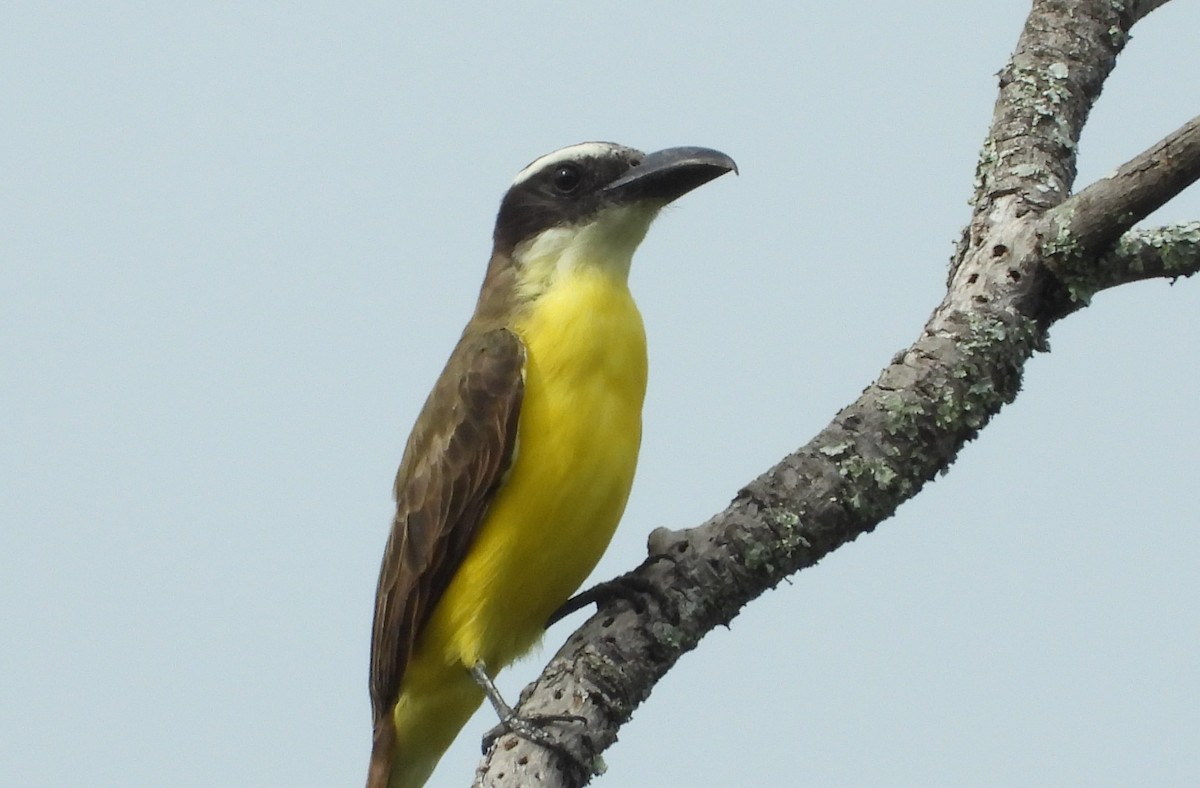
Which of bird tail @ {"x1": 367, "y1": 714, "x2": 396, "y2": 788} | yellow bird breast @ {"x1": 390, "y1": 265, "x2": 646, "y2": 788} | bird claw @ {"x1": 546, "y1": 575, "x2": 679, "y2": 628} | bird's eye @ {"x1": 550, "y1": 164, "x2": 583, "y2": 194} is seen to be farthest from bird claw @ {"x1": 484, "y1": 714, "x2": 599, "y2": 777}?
bird's eye @ {"x1": 550, "y1": 164, "x2": 583, "y2": 194}

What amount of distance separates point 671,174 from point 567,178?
1.54 feet

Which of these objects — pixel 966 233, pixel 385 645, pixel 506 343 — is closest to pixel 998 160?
pixel 966 233

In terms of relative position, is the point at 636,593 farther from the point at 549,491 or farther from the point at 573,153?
the point at 573,153

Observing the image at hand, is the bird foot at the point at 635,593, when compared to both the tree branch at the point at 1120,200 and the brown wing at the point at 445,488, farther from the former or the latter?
the tree branch at the point at 1120,200

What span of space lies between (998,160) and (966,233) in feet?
1.14

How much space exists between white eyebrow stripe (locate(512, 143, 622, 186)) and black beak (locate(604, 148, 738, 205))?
0.16 meters

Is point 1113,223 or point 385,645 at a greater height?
point 385,645

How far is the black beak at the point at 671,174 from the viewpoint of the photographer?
5605 mm

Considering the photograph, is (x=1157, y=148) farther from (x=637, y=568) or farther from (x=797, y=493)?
(x=637, y=568)

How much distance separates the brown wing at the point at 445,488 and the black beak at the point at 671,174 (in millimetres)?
789

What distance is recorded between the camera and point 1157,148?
457 centimetres

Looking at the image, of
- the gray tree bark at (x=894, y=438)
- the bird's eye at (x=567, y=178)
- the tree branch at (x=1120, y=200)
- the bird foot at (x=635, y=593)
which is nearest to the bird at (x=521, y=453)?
the bird's eye at (x=567, y=178)

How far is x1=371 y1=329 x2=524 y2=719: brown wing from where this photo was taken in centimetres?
529

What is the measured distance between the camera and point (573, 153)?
5.83 meters
